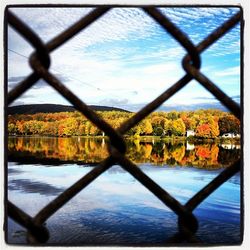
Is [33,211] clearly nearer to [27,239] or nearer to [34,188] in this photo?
[34,188]

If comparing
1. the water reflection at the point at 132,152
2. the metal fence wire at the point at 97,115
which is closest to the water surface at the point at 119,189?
the water reflection at the point at 132,152

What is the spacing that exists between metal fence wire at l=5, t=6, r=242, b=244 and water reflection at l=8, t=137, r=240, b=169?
0.75 feet

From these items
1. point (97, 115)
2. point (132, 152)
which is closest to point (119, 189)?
point (132, 152)

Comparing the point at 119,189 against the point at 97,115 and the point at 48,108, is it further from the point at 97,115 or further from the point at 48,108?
the point at 97,115

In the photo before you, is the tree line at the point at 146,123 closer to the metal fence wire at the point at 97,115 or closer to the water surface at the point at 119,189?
the water surface at the point at 119,189

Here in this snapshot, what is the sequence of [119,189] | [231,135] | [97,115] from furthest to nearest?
[119,189], [231,135], [97,115]

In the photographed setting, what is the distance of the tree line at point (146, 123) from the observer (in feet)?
2.93

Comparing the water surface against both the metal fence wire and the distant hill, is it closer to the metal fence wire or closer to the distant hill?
the distant hill

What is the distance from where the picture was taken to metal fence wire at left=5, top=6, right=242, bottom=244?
0.57 m

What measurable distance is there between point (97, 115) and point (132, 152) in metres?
0.31

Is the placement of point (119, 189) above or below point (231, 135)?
below

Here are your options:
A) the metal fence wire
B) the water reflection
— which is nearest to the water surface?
the water reflection

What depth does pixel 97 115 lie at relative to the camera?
1.93 feet

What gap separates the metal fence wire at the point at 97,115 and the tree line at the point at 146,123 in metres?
0.26
